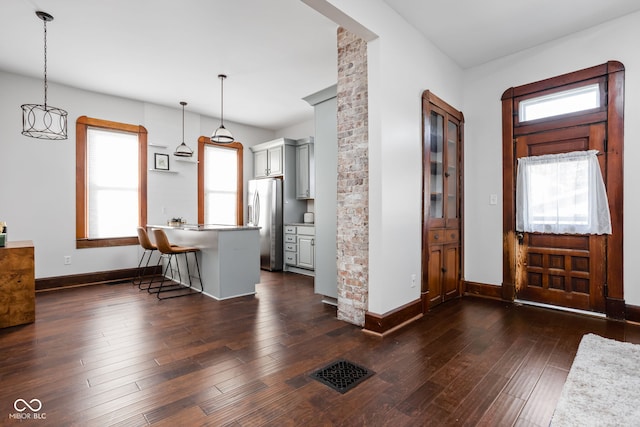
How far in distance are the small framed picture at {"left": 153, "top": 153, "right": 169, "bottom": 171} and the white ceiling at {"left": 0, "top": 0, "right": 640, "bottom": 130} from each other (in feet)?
3.85

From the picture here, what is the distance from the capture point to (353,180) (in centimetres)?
311

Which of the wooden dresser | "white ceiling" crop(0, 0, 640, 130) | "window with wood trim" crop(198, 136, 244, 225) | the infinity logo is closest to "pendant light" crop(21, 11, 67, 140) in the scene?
"white ceiling" crop(0, 0, 640, 130)

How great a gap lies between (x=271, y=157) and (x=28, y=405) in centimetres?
Result: 535

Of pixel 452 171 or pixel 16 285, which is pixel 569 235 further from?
pixel 16 285

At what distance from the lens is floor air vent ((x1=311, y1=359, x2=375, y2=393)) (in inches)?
77.4

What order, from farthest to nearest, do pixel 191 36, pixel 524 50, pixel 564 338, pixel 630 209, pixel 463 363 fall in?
1. pixel 524 50
2. pixel 191 36
3. pixel 630 209
4. pixel 564 338
5. pixel 463 363

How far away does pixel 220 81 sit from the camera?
15.4ft

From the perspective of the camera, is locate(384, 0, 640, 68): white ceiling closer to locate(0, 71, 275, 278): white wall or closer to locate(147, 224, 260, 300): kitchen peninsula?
locate(147, 224, 260, 300): kitchen peninsula

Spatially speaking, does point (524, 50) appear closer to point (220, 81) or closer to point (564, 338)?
point (564, 338)

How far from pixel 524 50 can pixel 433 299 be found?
318 centimetres

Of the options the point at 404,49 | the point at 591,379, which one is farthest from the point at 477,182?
the point at 591,379

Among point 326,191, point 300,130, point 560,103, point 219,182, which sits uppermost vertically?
point 300,130

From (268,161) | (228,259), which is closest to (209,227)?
(228,259)

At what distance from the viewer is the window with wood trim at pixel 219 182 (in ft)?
20.7
